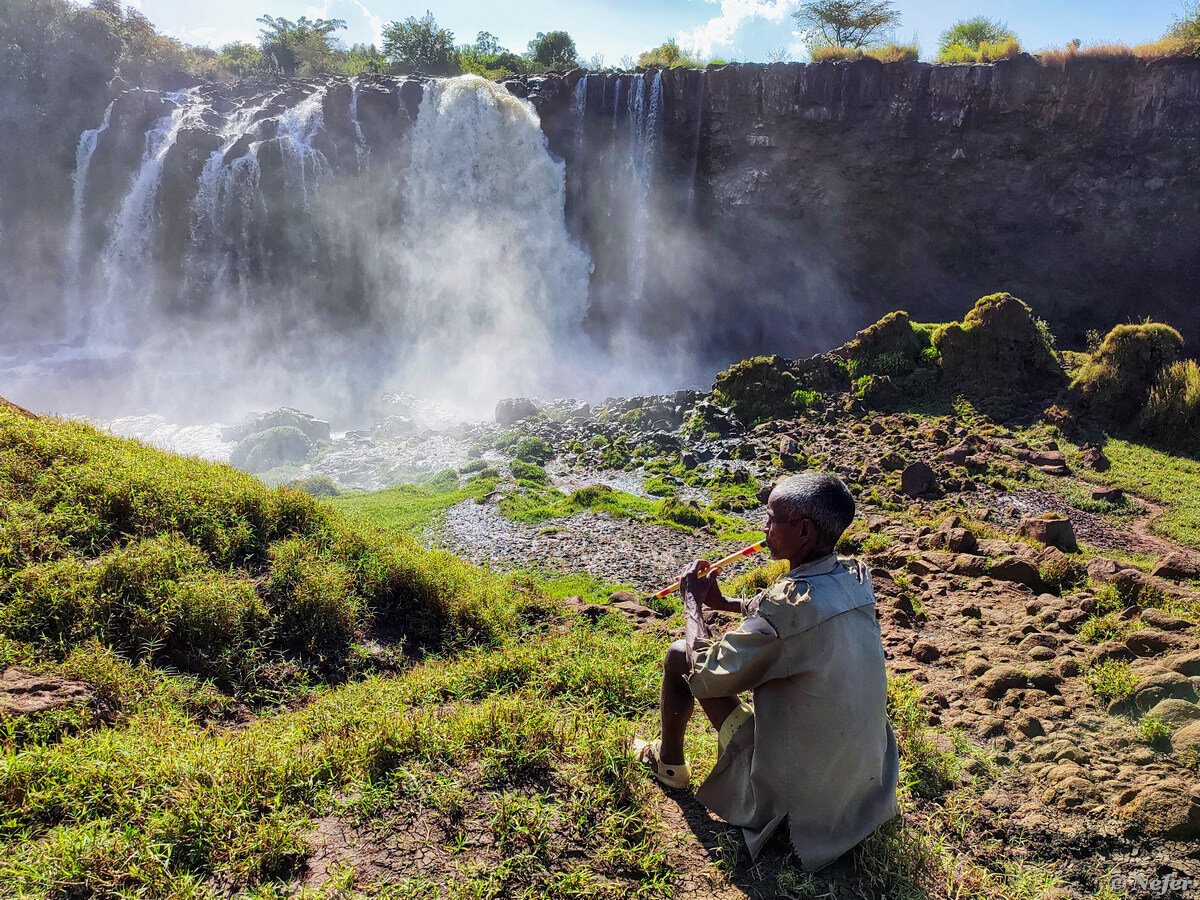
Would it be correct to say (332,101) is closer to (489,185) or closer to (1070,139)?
(489,185)

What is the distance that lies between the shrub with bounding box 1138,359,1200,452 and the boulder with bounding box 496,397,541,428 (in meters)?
11.0

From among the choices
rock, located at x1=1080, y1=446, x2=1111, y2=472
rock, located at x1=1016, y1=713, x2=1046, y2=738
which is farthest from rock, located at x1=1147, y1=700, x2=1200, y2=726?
rock, located at x1=1080, y1=446, x2=1111, y2=472

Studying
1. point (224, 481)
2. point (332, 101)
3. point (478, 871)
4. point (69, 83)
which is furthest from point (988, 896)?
point (69, 83)

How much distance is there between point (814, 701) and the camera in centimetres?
217

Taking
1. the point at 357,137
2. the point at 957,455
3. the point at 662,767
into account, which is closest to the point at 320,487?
the point at 957,455

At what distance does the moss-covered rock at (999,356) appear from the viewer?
1111cm

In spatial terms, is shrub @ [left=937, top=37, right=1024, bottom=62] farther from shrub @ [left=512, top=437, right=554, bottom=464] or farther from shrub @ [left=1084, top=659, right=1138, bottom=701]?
shrub @ [left=1084, top=659, right=1138, bottom=701]

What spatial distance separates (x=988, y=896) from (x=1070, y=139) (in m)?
22.1

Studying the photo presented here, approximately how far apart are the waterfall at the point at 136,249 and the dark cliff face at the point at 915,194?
1194 centimetres

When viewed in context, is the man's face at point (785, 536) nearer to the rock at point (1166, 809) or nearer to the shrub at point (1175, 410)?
the rock at point (1166, 809)

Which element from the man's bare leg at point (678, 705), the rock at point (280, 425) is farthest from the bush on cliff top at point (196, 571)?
the rock at point (280, 425)

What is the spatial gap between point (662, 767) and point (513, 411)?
42.9ft

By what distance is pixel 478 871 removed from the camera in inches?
91.0

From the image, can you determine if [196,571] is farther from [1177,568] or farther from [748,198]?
[748,198]
